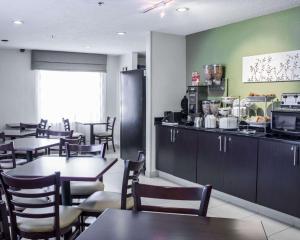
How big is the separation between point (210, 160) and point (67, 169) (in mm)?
2207

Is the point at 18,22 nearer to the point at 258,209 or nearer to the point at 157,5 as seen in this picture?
the point at 157,5

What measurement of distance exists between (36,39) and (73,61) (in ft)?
5.93

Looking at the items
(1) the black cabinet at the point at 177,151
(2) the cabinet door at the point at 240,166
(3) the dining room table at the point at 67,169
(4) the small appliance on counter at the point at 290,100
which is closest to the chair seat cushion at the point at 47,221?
(3) the dining room table at the point at 67,169

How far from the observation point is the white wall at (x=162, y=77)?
5379 mm

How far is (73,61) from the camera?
7.95m

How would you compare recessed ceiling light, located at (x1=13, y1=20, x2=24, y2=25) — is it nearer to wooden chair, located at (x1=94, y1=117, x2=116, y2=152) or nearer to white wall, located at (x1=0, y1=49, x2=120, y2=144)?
white wall, located at (x1=0, y1=49, x2=120, y2=144)

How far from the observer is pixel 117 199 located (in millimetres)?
2824

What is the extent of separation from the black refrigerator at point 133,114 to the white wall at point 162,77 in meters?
0.37

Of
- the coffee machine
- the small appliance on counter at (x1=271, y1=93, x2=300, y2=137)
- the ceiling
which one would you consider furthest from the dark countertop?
the ceiling

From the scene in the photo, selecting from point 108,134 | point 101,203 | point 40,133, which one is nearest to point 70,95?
point 108,134

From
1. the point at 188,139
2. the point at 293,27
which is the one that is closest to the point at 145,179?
the point at 188,139

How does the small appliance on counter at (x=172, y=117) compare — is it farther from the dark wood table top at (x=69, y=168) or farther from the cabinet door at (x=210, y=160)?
the dark wood table top at (x=69, y=168)

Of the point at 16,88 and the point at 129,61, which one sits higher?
the point at 129,61

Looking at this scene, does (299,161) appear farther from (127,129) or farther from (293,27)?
(127,129)
